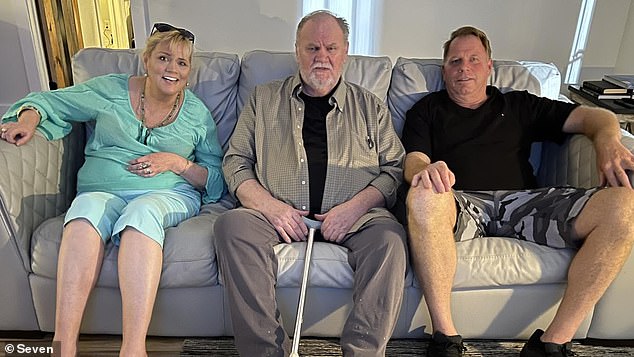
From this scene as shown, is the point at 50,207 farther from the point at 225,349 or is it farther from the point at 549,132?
the point at 549,132

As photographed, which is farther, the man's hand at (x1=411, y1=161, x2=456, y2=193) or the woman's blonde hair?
the woman's blonde hair

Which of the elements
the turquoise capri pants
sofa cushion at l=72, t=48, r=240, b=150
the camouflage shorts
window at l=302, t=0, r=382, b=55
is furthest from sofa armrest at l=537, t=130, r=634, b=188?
window at l=302, t=0, r=382, b=55

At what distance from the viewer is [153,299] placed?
1582mm

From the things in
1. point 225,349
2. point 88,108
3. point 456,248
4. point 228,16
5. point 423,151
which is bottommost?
point 225,349

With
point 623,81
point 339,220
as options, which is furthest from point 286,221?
point 623,81

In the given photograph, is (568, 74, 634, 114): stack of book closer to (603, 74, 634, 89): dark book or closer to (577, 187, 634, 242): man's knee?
(603, 74, 634, 89): dark book

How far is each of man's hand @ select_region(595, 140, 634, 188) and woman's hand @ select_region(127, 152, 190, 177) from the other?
137cm

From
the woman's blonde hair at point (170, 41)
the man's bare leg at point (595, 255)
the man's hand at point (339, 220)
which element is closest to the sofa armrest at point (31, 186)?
the woman's blonde hair at point (170, 41)

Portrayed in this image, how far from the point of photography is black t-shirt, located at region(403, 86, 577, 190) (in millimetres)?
1958

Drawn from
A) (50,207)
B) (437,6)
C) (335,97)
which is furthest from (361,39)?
(50,207)

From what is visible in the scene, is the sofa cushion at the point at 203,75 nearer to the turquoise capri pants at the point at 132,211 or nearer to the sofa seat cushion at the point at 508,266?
the turquoise capri pants at the point at 132,211

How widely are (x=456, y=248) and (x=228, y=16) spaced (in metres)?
2.14

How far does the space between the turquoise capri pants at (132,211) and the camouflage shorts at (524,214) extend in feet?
3.01

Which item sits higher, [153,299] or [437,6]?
[437,6]
